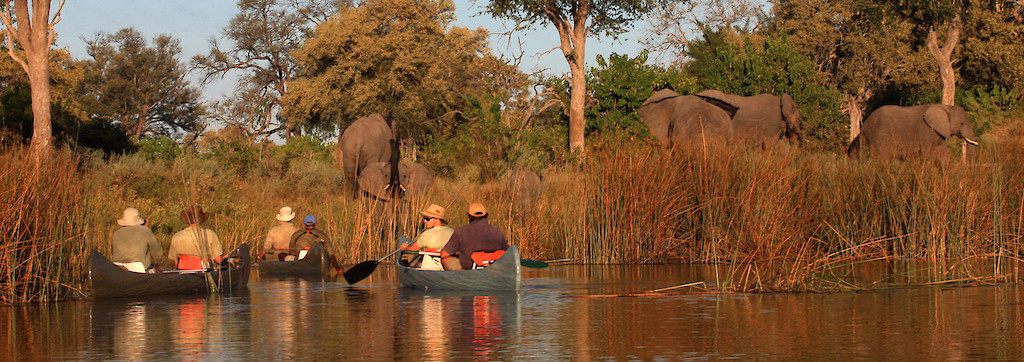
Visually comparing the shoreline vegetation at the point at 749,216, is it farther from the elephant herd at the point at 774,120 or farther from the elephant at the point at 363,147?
the elephant herd at the point at 774,120

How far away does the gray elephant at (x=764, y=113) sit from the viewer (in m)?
38.8

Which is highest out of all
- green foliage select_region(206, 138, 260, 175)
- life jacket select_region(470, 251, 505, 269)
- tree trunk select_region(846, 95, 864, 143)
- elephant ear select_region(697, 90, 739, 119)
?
tree trunk select_region(846, 95, 864, 143)

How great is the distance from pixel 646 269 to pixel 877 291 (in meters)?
5.03

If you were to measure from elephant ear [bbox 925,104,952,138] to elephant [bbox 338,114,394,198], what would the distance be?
17.8 metres

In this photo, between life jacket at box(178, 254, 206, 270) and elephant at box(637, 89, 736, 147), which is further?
elephant at box(637, 89, 736, 147)

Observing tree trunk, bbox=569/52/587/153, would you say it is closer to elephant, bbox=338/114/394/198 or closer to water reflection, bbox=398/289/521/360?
elephant, bbox=338/114/394/198

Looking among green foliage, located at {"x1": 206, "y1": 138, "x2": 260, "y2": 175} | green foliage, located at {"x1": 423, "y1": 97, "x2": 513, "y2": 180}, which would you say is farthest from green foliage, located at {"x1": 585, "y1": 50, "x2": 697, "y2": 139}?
green foliage, located at {"x1": 206, "y1": 138, "x2": 260, "y2": 175}

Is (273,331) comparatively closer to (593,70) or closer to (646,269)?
(646,269)

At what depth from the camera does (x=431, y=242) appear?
18562 millimetres

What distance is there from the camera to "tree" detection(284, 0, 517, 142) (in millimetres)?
48031

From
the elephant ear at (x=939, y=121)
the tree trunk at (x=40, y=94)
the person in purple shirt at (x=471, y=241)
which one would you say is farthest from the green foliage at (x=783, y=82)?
the person in purple shirt at (x=471, y=241)

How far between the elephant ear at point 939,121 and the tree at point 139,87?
130 feet

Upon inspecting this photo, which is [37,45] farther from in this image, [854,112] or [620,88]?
[854,112]

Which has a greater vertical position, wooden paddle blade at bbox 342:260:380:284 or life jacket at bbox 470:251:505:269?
life jacket at bbox 470:251:505:269
